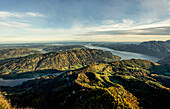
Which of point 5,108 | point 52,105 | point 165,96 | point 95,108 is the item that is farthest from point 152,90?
point 5,108

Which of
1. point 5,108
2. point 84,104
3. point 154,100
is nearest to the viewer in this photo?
point 5,108

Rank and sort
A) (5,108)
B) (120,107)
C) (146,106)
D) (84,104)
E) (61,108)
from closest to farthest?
1. (5,108)
2. (120,107)
3. (84,104)
4. (61,108)
5. (146,106)

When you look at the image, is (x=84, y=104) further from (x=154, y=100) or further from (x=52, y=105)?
(x=154, y=100)

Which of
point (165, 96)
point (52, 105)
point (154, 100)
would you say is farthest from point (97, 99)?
point (165, 96)

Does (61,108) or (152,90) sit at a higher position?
(61,108)

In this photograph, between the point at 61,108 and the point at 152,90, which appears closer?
the point at 61,108

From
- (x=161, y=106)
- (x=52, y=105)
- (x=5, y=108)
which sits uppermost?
(x=5, y=108)

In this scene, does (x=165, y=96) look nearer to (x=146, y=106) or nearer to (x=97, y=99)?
(x=146, y=106)

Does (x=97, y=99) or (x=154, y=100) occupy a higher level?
(x=97, y=99)

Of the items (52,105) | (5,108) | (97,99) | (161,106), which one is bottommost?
(161,106)
